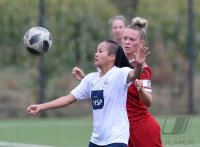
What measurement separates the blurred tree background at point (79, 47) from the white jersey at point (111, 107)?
8.44 meters

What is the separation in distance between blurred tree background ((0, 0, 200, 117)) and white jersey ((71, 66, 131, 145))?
27.7 feet

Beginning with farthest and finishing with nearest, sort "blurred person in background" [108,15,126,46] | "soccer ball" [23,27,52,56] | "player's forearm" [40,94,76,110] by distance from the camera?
"blurred person in background" [108,15,126,46]
"soccer ball" [23,27,52,56]
"player's forearm" [40,94,76,110]

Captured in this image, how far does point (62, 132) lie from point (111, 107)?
5.66m

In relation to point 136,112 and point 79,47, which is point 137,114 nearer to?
point 136,112

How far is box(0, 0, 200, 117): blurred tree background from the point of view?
48.6ft

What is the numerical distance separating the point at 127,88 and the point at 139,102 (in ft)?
1.35

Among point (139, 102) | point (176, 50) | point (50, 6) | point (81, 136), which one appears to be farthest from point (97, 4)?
point (139, 102)

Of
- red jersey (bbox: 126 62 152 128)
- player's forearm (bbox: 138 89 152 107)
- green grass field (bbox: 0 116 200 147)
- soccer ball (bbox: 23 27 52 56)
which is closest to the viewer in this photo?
player's forearm (bbox: 138 89 152 107)

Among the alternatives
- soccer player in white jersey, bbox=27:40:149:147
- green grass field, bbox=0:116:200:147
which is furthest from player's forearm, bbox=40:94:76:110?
green grass field, bbox=0:116:200:147

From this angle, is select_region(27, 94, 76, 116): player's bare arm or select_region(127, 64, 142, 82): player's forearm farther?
select_region(27, 94, 76, 116): player's bare arm

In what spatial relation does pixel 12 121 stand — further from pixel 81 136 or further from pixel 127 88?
pixel 127 88

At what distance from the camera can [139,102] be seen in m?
6.84

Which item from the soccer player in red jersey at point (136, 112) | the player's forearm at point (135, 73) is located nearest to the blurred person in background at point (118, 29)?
the soccer player in red jersey at point (136, 112)
